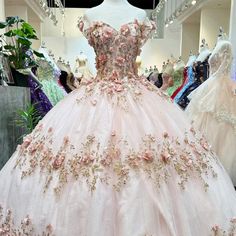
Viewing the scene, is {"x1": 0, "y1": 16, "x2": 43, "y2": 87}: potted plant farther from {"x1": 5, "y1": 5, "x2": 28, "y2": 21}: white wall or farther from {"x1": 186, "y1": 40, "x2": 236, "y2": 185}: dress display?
{"x1": 5, "y1": 5, "x2": 28, "y2": 21}: white wall

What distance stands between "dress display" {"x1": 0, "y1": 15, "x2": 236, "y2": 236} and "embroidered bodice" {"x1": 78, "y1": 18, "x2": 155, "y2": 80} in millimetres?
26

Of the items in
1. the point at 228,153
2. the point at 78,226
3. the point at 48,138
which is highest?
the point at 48,138

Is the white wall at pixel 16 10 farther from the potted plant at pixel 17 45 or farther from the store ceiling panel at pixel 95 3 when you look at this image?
the store ceiling panel at pixel 95 3

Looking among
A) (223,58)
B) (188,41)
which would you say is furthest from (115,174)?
(188,41)

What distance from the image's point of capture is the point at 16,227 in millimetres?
1010

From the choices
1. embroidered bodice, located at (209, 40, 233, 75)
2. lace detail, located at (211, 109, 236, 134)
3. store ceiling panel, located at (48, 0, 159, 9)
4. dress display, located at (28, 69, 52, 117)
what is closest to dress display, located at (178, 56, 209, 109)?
embroidered bodice, located at (209, 40, 233, 75)

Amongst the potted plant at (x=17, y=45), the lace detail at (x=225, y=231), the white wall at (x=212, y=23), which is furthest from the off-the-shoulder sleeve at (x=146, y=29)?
the white wall at (x=212, y=23)

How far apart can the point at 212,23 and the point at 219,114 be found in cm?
366

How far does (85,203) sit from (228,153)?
1.81 m

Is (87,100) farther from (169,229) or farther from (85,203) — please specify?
(169,229)

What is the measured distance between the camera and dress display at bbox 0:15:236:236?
92 cm

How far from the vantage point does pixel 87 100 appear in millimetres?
1205

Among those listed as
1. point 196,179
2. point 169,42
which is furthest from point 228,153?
point 169,42

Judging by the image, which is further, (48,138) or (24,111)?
(24,111)
